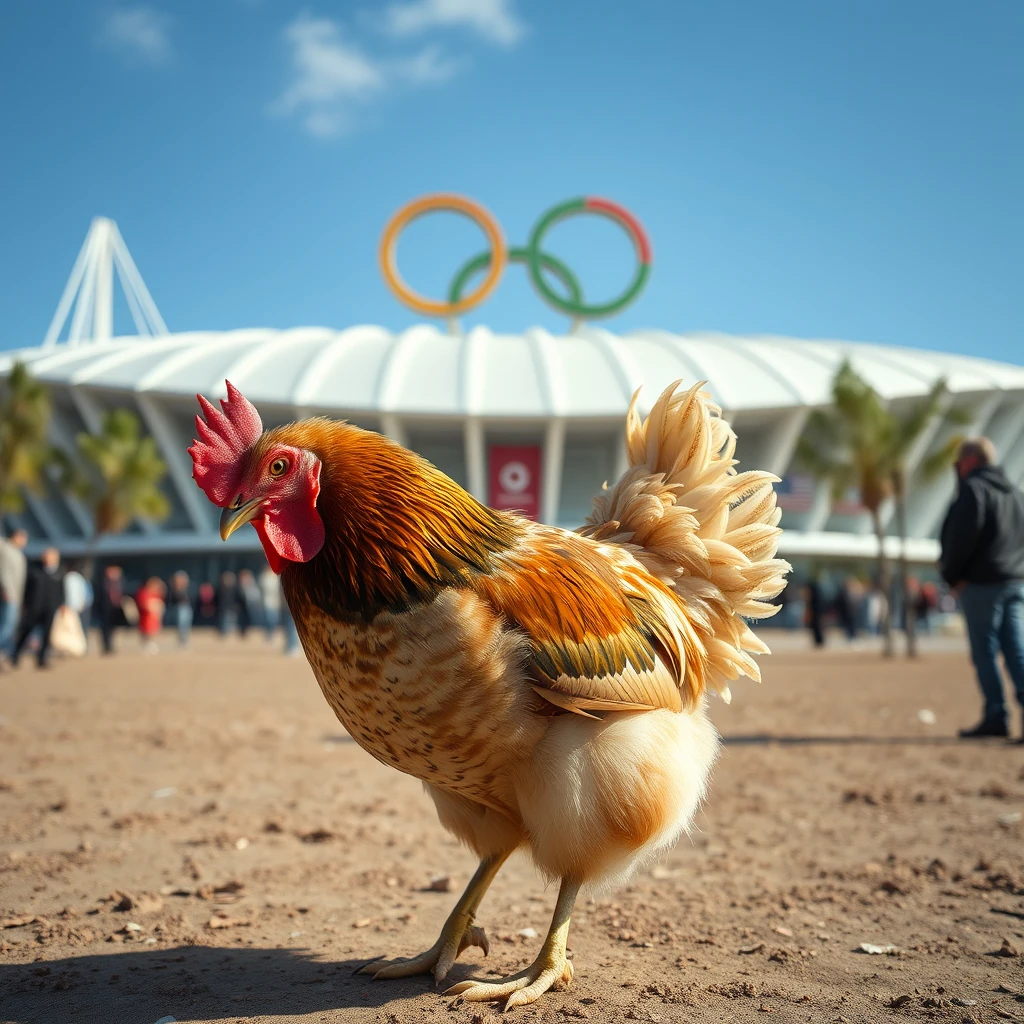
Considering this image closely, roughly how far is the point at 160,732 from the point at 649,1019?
7.25 m

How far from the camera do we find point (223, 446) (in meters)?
2.39

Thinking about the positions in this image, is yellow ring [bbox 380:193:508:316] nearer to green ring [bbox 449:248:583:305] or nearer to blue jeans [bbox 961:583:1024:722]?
green ring [bbox 449:248:583:305]

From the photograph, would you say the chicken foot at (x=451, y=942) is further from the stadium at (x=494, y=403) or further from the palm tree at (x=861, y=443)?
the stadium at (x=494, y=403)

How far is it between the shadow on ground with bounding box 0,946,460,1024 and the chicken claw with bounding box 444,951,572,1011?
0.20 metres

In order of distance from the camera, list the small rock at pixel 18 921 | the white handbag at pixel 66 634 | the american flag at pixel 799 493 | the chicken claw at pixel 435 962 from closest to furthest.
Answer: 1. the chicken claw at pixel 435 962
2. the small rock at pixel 18 921
3. the white handbag at pixel 66 634
4. the american flag at pixel 799 493

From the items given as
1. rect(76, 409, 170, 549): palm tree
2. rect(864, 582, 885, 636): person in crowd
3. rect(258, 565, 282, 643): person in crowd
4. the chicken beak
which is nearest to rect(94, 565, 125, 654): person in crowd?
rect(258, 565, 282, 643): person in crowd

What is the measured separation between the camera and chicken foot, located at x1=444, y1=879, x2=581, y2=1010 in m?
2.44

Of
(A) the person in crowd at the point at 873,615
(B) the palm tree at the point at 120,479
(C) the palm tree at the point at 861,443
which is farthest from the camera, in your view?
(A) the person in crowd at the point at 873,615

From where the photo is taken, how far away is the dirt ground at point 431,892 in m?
2.55

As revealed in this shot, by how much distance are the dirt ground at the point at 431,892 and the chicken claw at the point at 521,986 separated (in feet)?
0.15

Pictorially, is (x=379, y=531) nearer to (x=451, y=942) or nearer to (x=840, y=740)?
(x=451, y=942)

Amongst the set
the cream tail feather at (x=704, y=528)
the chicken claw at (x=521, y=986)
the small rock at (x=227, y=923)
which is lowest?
the small rock at (x=227, y=923)

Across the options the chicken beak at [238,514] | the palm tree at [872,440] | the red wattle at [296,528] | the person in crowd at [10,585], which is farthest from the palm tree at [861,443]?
the chicken beak at [238,514]

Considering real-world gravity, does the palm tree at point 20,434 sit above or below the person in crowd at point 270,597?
above
